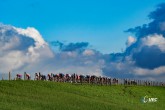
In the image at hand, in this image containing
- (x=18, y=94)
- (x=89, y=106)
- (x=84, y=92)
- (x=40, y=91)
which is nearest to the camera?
(x=89, y=106)

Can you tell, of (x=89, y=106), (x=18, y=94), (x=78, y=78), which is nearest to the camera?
(x=89, y=106)

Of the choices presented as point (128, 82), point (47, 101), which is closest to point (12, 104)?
point (47, 101)

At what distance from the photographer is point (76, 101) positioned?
2810 inches

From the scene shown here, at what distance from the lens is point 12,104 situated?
207ft

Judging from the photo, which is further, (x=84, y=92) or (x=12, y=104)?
(x=84, y=92)

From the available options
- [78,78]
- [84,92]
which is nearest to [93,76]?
[78,78]

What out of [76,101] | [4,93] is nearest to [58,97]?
[76,101]

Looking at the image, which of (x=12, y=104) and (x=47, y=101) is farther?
(x=47, y=101)

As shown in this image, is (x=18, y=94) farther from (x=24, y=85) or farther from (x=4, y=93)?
(x=24, y=85)

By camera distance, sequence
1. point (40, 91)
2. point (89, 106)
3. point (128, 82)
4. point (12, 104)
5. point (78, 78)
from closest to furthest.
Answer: point (12, 104)
point (89, 106)
point (40, 91)
point (78, 78)
point (128, 82)

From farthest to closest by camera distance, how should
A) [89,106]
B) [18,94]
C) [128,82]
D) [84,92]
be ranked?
[128,82], [84,92], [18,94], [89,106]

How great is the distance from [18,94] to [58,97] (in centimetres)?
631

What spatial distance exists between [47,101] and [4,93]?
8514 mm

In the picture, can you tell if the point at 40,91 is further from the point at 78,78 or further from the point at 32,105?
the point at 78,78
